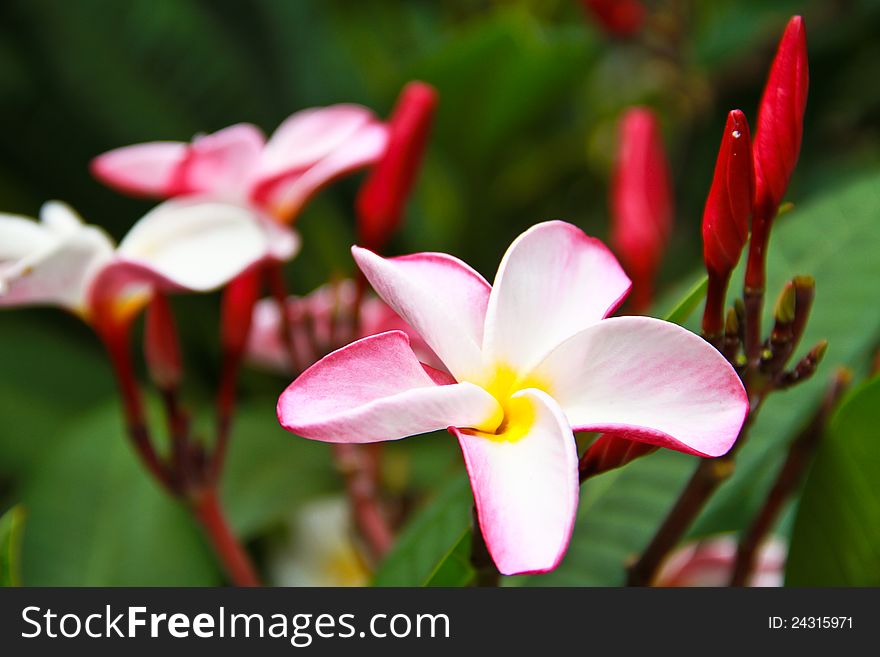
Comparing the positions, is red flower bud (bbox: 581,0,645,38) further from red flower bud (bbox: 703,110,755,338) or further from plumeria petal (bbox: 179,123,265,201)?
red flower bud (bbox: 703,110,755,338)

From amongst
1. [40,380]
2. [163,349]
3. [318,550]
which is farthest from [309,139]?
[40,380]

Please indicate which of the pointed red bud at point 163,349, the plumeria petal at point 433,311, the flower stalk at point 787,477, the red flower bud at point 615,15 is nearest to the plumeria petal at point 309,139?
the pointed red bud at point 163,349

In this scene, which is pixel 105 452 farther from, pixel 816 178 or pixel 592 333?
pixel 816 178

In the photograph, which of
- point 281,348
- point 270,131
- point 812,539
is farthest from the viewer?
point 270,131

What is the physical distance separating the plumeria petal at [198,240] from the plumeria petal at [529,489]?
0.20 m

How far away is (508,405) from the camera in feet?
1.08

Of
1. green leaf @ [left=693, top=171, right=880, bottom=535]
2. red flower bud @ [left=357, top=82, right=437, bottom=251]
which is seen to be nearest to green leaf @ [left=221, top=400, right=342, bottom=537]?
red flower bud @ [left=357, top=82, right=437, bottom=251]

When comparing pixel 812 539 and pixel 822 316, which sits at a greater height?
pixel 822 316

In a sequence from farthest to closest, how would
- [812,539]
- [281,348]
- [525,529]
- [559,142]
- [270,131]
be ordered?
[559,142] → [270,131] → [281,348] → [812,539] → [525,529]

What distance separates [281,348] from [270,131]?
393 millimetres

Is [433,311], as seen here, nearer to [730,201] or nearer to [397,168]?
[730,201]

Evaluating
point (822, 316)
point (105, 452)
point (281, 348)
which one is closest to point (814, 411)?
point (822, 316)

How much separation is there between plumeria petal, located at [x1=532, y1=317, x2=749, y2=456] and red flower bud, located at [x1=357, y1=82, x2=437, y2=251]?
11.3 inches

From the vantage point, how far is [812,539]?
45 centimetres
